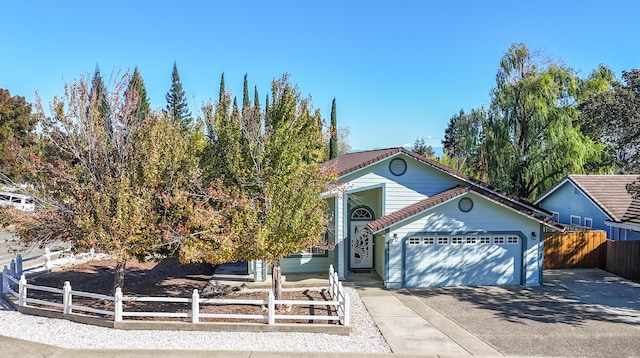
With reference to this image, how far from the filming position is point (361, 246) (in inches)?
758

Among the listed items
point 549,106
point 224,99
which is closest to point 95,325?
point 224,99

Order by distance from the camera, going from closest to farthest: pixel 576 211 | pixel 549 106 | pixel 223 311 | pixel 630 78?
pixel 223 311
pixel 630 78
pixel 576 211
pixel 549 106

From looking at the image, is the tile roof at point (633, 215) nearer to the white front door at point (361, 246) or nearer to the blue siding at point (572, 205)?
the blue siding at point (572, 205)

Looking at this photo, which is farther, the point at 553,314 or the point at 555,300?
the point at 555,300

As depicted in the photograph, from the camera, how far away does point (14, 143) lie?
11.9 meters

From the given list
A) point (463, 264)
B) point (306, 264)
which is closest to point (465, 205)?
point (463, 264)

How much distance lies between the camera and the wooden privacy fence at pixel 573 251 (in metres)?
19.7

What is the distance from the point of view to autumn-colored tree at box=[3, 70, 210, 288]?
11.8 meters

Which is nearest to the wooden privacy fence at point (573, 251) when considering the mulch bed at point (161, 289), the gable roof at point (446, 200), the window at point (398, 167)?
the gable roof at point (446, 200)

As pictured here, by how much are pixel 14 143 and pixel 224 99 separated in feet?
18.5

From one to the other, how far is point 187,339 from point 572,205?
71.5ft

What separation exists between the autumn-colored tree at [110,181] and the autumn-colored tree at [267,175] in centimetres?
77

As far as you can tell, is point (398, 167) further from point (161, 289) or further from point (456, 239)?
point (161, 289)

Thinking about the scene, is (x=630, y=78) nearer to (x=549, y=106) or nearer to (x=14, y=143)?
(x=549, y=106)
